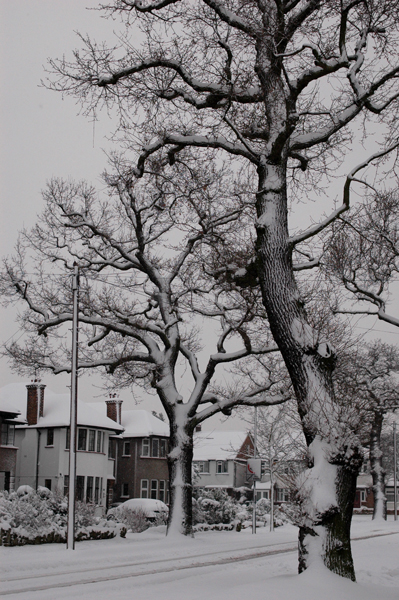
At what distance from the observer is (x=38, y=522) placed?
73.5 feet

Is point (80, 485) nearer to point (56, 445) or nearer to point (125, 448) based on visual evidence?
point (56, 445)

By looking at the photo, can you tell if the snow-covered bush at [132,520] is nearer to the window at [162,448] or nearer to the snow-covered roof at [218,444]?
the window at [162,448]

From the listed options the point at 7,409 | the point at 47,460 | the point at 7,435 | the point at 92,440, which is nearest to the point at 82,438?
the point at 92,440

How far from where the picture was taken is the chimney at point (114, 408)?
175 feet

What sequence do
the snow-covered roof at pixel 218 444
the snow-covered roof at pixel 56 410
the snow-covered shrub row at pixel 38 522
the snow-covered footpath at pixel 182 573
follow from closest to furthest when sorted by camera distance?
the snow-covered footpath at pixel 182 573
the snow-covered shrub row at pixel 38 522
the snow-covered roof at pixel 56 410
the snow-covered roof at pixel 218 444

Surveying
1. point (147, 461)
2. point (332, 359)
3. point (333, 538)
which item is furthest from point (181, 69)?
point (147, 461)

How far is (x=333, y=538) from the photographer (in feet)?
32.6

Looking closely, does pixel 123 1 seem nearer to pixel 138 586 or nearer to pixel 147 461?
pixel 138 586

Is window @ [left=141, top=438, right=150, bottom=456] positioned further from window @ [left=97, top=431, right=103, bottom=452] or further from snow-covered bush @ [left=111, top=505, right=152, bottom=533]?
snow-covered bush @ [left=111, top=505, right=152, bottom=533]

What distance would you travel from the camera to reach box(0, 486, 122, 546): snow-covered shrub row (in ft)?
68.7

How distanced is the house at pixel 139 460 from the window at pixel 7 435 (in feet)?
48.9

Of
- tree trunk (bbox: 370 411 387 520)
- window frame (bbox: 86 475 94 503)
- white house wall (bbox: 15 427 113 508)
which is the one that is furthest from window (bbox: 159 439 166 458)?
tree trunk (bbox: 370 411 387 520)

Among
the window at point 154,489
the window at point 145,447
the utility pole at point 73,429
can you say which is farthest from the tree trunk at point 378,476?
the utility pole at point 73,429

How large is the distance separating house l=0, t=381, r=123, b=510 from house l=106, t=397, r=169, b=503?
5.86m
